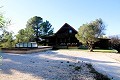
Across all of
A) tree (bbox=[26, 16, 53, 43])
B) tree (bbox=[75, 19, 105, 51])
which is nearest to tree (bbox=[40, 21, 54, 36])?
tree (bbox=[26, 16, 53, 43])

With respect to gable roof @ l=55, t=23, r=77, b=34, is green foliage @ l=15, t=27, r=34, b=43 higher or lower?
lower

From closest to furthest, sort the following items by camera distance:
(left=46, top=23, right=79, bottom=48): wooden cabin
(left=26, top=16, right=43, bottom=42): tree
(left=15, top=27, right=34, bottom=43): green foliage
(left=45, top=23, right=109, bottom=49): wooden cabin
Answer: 1. (left=15, top=27, right=34, bottom=43): green foliage
2. (left=45, top=23, right=109, bottom=49): wooden cabin
3. (left=46, top=23, right=79, bottom=48): wooden cabin
4. (left=26, top=16, right=43, bottom=42): tree

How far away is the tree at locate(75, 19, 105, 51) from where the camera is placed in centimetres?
4109

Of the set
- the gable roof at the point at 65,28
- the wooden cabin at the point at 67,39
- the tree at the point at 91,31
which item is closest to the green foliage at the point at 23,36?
the wooden cabin at the point at 67,39

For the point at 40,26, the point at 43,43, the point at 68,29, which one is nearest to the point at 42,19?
the point at 40,26

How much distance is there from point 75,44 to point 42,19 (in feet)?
61.3

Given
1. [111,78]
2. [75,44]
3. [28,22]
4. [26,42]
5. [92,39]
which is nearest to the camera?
[111,78]

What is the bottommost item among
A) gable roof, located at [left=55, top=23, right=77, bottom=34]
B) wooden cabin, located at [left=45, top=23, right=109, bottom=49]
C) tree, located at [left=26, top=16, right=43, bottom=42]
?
wooden cabin, located at [left=45, top=23, right=109, bottom=49]

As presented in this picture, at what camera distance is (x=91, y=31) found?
40.9 metres

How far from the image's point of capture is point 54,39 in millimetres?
56125

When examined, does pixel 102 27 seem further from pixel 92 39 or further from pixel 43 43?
pixel 43 43

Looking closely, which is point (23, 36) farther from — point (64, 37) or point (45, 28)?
point (45, 28)

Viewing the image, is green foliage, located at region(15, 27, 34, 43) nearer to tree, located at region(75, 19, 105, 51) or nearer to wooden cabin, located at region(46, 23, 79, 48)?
wooden cabin, located at region(46, 23, 79, 48)

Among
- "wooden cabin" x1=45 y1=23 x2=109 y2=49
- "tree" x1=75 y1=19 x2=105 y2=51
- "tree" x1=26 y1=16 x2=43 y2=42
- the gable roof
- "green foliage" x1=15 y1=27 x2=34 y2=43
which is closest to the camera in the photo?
"tree" x1=75 y1=19 x2=105 y2=51
